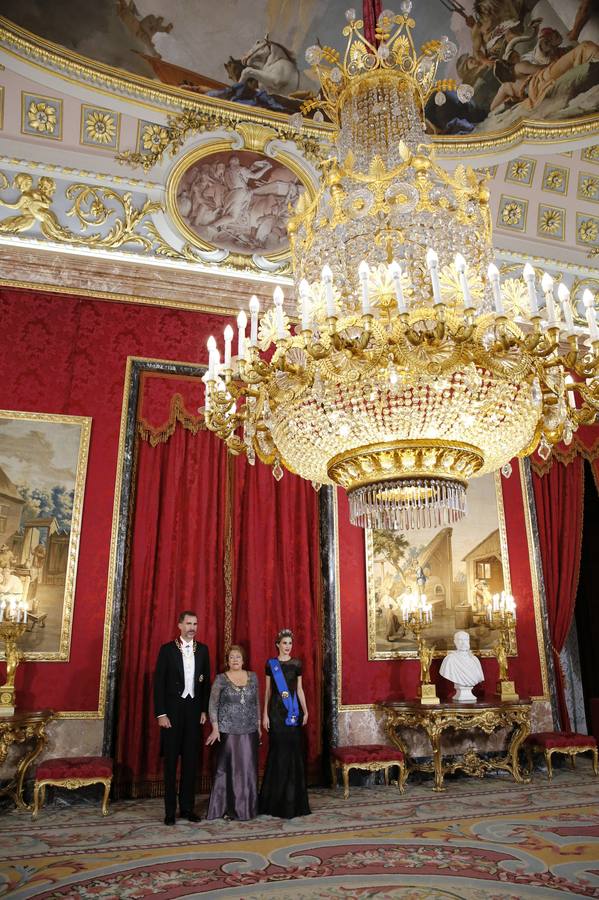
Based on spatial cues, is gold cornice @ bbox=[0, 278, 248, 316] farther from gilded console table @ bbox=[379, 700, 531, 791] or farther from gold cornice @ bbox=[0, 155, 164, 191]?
gilded console table @ bbox=[379, 700, 531, 791]

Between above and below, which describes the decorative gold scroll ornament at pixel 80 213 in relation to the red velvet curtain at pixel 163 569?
above

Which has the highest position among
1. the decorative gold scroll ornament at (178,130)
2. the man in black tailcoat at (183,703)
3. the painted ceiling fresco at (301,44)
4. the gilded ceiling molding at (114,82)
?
the painted ceiling fresco at (301,44)

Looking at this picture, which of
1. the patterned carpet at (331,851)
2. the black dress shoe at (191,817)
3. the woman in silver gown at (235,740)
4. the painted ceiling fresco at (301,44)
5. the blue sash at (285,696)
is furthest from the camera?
the painted ceiling fresco at (301,44)

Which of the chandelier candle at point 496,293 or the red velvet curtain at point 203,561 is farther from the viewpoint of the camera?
the red velvet curtain at point 203,561

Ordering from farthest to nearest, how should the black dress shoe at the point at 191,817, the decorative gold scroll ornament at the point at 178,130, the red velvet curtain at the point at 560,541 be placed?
the red velvet curtain at the point at 560,541 → the decorative gold scroll ornament at the point at 178,130 → the black dress shoe at the point at 191,817

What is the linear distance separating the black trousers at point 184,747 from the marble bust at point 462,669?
254cm

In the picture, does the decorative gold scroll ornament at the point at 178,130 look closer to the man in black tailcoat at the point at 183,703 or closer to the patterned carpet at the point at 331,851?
the man in black tailcoat at the point at 183,703

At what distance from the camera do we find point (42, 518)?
604 centimetres

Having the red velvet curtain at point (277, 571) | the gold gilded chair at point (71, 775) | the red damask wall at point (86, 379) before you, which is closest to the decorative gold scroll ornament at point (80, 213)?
the red damask wall at point (86, 379)

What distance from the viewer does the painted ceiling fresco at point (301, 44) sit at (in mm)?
6191

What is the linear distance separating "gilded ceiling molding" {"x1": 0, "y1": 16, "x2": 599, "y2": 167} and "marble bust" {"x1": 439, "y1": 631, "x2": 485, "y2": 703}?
17.4ft

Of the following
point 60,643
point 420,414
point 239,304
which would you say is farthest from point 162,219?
point 420,414

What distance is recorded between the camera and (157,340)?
22.7ft

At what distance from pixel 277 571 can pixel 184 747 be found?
1.93 m
